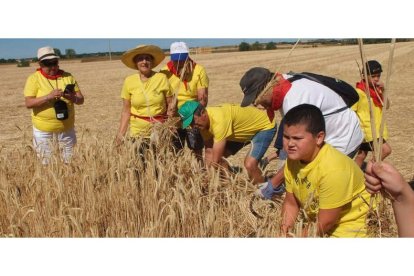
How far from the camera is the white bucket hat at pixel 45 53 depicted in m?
4.56

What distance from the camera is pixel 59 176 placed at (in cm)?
335

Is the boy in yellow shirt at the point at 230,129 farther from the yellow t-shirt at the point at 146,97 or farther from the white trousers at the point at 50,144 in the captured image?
the white trousers at the point at 50,144

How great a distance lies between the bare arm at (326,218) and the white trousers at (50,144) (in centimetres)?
215

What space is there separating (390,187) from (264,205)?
151cm

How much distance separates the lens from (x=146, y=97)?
4469 mm

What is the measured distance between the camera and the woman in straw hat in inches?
177

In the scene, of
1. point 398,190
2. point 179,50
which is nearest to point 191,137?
point 179,50

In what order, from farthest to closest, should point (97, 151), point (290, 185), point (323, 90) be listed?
point (97, 151), point (323, 90), point (290, 185)

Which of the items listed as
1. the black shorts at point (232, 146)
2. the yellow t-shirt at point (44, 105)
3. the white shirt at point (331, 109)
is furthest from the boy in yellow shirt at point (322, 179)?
the yellow t-shirt at point (44, 105)

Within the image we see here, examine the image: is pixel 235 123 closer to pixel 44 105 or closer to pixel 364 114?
pixel 364 114

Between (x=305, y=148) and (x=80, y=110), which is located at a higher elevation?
(x=305, y=148)

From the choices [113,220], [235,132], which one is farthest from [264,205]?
[235,132]

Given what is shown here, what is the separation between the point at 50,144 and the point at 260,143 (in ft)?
6.31

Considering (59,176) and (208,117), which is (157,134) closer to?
(208,117)
